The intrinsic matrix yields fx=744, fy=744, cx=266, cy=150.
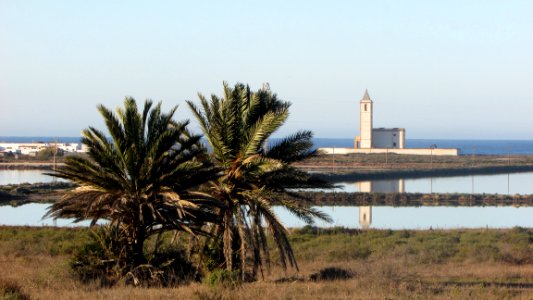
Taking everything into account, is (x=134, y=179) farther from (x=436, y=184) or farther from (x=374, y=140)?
(x=374, y=140)

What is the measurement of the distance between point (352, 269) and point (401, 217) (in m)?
25.8

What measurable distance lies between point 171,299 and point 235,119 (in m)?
6.86

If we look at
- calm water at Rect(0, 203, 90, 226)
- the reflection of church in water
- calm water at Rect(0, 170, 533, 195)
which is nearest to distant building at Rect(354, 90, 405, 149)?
calm water at Rect(0, 170, 533, 195)

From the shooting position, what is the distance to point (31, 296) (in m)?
11.4

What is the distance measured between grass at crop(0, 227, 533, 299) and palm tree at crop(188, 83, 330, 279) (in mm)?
964

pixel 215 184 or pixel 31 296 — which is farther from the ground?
pixel 215 184

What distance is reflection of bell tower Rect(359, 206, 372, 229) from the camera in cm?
3894

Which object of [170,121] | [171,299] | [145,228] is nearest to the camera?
[171,299]

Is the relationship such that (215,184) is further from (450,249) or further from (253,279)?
(450,249)

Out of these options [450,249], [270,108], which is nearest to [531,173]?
[450,249]

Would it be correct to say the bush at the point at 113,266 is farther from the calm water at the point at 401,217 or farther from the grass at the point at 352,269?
the calm water at the point at 401,217

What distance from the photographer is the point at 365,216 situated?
143ft

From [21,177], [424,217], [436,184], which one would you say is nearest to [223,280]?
[424,217]

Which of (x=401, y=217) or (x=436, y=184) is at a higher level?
(x=436, y=184)
